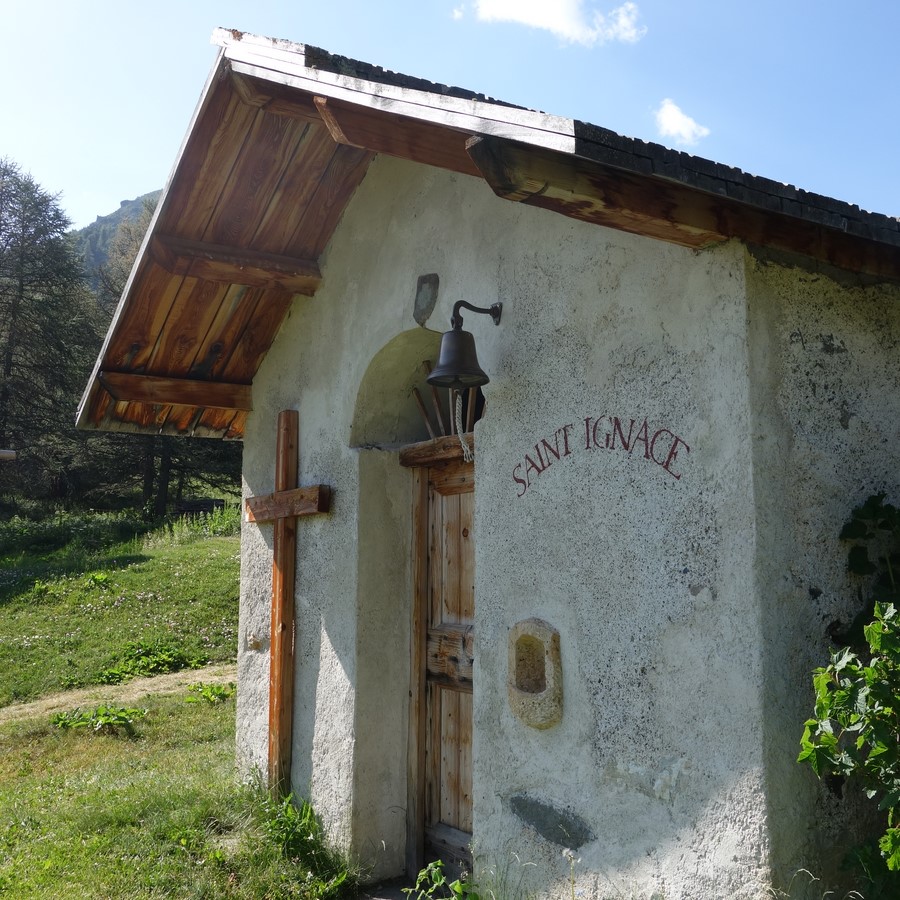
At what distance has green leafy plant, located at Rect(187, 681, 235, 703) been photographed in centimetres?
1015

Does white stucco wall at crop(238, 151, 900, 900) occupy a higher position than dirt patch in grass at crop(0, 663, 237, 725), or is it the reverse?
white stucco wall at crop(238, 151, 900, 900)

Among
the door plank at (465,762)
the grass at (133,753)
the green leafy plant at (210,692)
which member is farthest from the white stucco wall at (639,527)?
the green leafy plant at (210,692)

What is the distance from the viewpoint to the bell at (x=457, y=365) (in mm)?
3895

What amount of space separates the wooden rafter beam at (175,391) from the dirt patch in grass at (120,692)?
5.07 metres

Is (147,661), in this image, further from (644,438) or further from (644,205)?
(644,205)

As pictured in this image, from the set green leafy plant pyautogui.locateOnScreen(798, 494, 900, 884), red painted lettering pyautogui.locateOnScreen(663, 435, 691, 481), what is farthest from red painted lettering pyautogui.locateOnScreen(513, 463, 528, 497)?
green leafy plant pyautogui.locateOnScreen(798, 494, 900, 884)

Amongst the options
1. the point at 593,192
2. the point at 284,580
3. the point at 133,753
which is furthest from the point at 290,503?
the point at 133,753

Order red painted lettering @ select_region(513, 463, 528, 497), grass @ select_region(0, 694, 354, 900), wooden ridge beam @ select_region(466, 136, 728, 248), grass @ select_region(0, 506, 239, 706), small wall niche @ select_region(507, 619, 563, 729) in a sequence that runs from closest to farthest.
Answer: wooden ridge beam @ select_region(466, 136, 728, 248) → small wall niche @ select_region(507, 619, 563, 729) → red painted lettering @ select_region(513, 463, 528, 497) → grass @ select_region(0, 694, 354, 900) → grass @ select_region(0, 506, 239, 706)

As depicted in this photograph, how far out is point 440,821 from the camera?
5.16 metres

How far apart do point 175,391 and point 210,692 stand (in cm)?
490

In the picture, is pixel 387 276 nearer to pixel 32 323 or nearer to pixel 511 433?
pixel 511 433

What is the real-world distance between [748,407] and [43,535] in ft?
65.0

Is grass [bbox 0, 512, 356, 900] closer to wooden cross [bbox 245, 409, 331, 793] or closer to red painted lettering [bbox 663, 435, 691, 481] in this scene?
wooden cross [bbox 245, 409, 331, 793]

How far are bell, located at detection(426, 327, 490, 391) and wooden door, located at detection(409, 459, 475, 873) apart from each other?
1.18 metres
